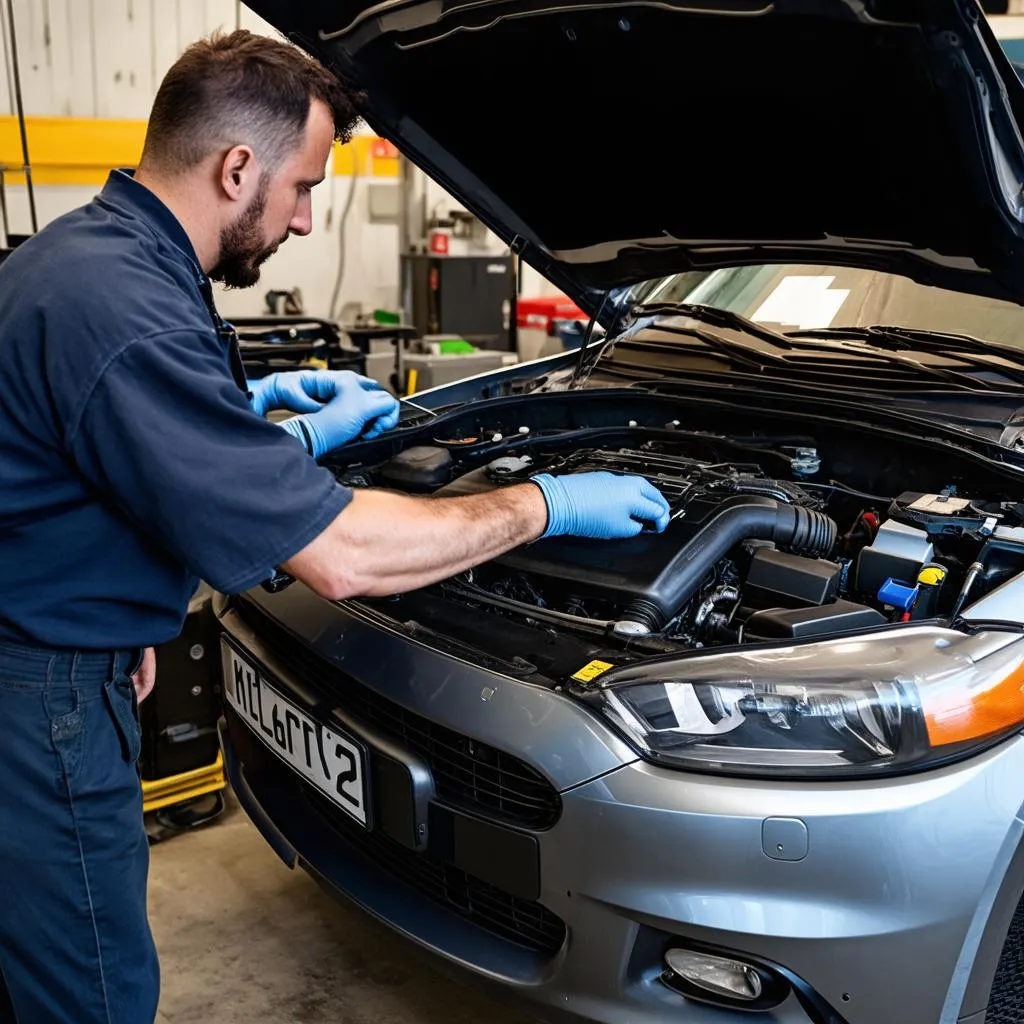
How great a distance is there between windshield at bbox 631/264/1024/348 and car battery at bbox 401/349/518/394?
2810 millimetres

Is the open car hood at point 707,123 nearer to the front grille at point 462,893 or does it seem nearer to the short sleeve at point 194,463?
the short sleeve at point 194,463

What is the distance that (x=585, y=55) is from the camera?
2.08 m

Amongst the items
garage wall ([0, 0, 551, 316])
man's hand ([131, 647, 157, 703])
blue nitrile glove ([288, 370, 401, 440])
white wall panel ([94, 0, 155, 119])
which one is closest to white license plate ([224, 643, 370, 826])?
man's hand ([131, 647, 157, 703])

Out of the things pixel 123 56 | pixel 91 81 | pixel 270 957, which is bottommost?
pixel 270 957

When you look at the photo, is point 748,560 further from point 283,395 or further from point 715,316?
point 283,395

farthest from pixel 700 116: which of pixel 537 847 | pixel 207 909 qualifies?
pixel 207 909

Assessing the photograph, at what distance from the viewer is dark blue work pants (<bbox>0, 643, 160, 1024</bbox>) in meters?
1.35

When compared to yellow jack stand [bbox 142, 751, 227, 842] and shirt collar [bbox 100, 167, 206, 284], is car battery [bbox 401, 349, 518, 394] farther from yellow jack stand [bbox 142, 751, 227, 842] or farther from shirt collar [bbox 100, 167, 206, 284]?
shirt collar [bbox 100, 167, 206, 284]

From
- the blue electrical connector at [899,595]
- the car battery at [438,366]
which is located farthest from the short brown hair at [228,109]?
the car battery at [438,366]

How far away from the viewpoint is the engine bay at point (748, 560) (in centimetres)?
168

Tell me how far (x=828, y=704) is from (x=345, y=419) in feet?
4.21

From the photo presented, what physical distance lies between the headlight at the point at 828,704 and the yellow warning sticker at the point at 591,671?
0.03 meters

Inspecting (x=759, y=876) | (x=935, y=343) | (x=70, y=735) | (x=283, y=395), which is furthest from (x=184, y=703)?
(x=935, y=343)

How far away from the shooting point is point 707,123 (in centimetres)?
220
